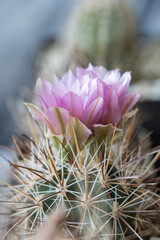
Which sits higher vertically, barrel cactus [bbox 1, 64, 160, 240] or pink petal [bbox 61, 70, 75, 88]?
pink petal [bbox 61, 70, 75, 88]

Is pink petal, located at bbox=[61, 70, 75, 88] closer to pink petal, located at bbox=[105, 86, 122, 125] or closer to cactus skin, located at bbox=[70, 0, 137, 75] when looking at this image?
pink petal, located at bbox=[105, 86, 122, 125]

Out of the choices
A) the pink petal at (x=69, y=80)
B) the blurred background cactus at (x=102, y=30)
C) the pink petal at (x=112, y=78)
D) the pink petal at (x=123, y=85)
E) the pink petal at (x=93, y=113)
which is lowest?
the pink petal at (x=93, y=113)

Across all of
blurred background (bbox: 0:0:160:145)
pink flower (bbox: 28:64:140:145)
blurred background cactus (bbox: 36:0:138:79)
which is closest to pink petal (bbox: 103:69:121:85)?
pink flower (bbox: 28:64:140:145)

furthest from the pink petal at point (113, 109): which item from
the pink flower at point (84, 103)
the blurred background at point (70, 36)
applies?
the blurred background at point (70, 36)

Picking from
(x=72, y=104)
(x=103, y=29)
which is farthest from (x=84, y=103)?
(x=103, y=29)

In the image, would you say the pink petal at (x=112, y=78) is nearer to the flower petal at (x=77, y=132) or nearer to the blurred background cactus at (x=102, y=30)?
the flower petal at (x=77, y=132)

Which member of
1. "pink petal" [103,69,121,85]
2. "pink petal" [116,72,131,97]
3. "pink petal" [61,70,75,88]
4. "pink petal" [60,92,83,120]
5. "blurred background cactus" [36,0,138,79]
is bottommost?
"pink petal" [60,92,83,120]

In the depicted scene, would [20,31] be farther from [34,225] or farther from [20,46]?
[34,225]
